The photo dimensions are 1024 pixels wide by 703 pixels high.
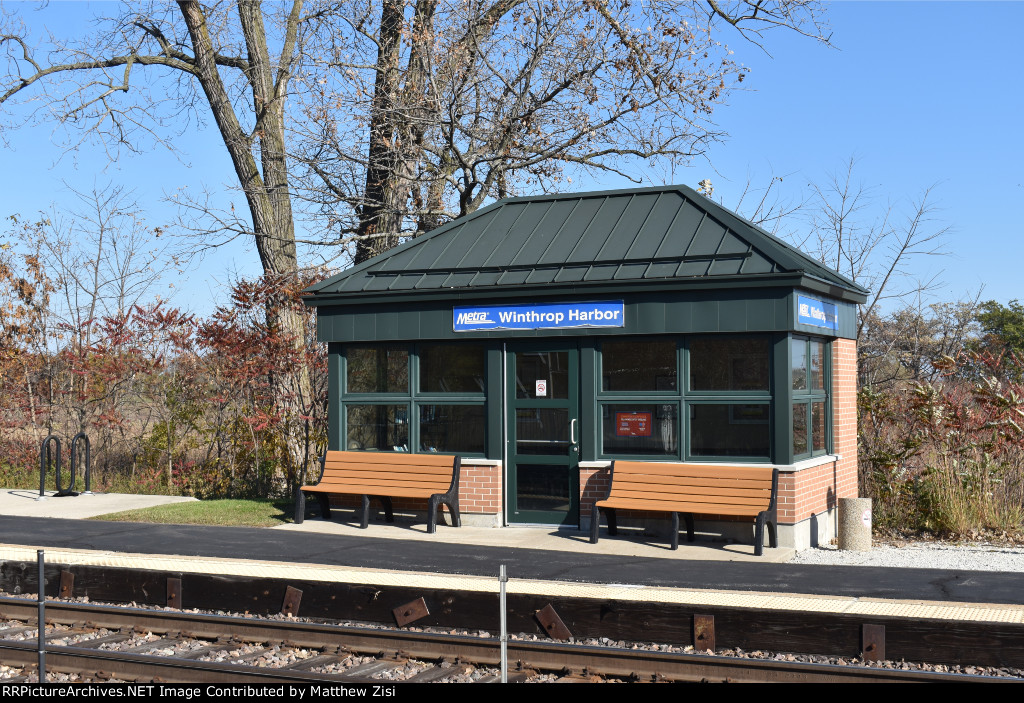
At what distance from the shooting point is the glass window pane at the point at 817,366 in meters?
12.6

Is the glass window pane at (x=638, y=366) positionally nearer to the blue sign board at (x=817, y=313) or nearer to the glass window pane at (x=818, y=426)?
the blue sign board at (x=817, y=313)

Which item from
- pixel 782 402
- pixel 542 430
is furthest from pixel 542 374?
pixel 782 402

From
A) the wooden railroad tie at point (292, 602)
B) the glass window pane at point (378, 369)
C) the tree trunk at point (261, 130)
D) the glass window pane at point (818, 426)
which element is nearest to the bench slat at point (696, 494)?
the glass window pane at point (818, 426)

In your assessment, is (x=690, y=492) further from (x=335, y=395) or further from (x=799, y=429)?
(x=335, y=395)

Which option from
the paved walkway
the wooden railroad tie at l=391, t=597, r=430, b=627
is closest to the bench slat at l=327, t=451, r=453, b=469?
the paved walkway

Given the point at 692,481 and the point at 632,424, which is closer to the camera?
the point at 692,481

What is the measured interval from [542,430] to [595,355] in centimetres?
117

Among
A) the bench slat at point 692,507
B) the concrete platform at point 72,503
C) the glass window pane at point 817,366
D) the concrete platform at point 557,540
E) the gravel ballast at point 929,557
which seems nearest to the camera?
the gravel ballast at point 929,557

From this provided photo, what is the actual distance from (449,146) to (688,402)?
342 inches

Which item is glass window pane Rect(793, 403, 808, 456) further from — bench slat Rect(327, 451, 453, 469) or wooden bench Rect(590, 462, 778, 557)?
bench slat Rect(327, 451, 453, 469)

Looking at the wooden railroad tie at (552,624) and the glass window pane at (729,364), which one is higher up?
the glass window pane at (729,364)

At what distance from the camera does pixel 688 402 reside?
11836 millimetres

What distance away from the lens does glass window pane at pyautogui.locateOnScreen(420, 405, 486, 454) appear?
12984 mm

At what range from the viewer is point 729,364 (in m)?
11.7
